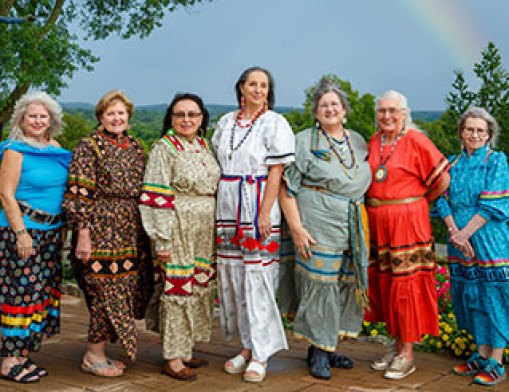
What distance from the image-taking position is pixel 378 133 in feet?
14.7

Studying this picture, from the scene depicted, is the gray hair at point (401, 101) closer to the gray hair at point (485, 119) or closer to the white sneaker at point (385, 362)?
the gray hair at point (485, 119)

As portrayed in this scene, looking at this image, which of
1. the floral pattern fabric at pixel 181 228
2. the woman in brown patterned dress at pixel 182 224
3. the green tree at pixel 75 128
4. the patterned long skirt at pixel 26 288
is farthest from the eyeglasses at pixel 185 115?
the green tree at pixel 75 128

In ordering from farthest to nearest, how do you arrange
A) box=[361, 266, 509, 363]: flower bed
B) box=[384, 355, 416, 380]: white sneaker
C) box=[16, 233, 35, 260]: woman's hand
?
1. box=[361, 266, 509, 363]: flower bed
2. box=[384, 355, 416, 380]: white sneaker
3. box=[16, 233, 35, 260]: woman's hand

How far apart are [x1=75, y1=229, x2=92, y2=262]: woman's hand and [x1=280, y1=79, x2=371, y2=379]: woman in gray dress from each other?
118cm

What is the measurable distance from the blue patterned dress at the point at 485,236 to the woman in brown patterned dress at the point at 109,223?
6.37 ft

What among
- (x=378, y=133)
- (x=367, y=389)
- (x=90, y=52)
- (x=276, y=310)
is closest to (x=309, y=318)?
(x=276, y=310)

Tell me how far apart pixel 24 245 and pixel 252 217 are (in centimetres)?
133

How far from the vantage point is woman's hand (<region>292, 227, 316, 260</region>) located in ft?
13.7

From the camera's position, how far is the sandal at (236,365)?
14.3 feet

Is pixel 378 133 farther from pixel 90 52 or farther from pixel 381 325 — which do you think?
pixel 90 52

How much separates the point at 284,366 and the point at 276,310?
1.63ft

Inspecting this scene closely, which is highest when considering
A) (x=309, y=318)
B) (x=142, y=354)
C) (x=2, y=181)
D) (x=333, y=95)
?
(x=333, y=95)

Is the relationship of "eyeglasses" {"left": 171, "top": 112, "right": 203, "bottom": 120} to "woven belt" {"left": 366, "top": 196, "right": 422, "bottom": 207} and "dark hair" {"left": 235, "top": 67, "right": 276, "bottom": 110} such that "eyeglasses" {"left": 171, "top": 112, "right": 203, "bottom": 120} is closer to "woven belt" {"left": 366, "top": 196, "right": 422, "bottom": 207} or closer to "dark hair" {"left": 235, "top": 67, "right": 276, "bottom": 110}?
"dark hair" {"left": 235, "top": 67, "right": 276, "bottom": 110}

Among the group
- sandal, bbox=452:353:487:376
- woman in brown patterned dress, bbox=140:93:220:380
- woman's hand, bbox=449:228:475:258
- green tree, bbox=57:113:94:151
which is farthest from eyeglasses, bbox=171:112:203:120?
green tree, bbox=57:113:94:151
